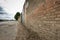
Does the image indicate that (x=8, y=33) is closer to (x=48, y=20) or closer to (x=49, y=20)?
(x=48, y=20)

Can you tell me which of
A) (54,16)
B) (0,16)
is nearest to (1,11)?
(0,16)

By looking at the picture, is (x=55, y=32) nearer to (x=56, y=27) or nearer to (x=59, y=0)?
(x=56, y=27)

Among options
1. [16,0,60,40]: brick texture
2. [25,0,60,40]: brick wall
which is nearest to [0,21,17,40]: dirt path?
[16,0,60,40]: brick texture

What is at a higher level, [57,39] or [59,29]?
[59,29]

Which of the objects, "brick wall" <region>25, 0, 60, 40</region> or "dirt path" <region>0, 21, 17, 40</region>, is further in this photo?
"dirt path" <region>0, 21, 17, 40</region>

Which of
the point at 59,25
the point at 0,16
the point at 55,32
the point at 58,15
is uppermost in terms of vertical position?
the point at 58,15

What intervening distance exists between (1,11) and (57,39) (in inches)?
1011

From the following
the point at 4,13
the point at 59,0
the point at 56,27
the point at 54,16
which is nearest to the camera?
the point at 59,0

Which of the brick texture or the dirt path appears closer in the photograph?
the brick texture

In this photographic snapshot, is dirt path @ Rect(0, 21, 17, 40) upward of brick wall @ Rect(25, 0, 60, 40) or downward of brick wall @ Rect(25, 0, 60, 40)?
downward

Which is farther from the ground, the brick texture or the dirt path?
the brick texture

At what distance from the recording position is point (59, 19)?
108 inches

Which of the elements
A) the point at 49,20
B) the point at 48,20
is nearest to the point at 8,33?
the point at 48,20

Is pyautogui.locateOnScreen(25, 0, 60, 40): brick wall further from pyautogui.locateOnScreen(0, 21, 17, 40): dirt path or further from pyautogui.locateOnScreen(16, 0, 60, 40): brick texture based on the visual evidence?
pyautogui.locateOnScreen(0, 21, 17, 40): dirt path
